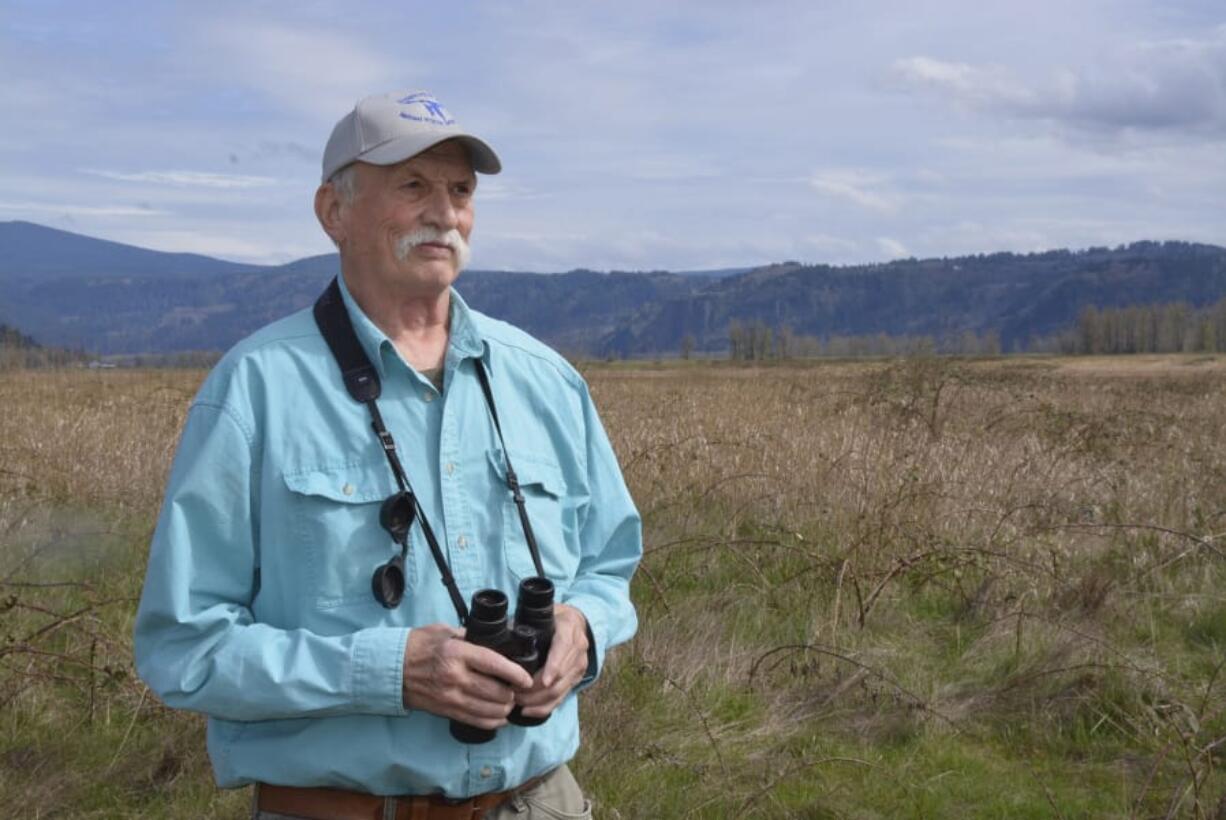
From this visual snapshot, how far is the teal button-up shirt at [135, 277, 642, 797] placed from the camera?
194cm

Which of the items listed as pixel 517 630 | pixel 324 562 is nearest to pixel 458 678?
pixel 517 630

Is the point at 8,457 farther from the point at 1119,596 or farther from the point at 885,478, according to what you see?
the point at 1119,596

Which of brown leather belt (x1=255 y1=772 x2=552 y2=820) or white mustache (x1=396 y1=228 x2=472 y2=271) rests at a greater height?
white mustache (x1=396 y1=228 x2=472 y2=271)

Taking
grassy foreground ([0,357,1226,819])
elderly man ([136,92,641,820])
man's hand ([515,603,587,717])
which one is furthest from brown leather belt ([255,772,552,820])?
grassy foreground ([0,357,1226,819])

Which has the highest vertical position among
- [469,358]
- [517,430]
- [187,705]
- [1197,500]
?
[469,358]

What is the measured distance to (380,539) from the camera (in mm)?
2074

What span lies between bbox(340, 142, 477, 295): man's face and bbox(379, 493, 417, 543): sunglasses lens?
0.48 metres

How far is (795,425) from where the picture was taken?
33.6 ft

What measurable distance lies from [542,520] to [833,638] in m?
3.07

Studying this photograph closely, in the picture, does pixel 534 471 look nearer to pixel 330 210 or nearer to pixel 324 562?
pixel 324 562

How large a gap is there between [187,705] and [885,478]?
560cm

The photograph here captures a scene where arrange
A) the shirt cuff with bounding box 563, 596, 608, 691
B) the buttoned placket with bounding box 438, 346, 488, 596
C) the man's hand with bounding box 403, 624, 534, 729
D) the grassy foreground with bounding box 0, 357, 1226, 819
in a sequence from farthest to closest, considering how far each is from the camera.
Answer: the grassy foreground with bounding box 0, 357, 1226, 819
the shirt cuff with bounding box 563, 596, 608, 691
the buttoned placket with bounding box 438, 346, 488, 596
the man's hand with bounding box 403, 624, 534, 729

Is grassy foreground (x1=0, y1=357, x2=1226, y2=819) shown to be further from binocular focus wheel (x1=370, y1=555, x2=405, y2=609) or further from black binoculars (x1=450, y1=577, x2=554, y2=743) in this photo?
binocular focus wheel (x1=370, y1=555, x2=405, y2=609)

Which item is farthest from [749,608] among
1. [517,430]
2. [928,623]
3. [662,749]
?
[517,430]
